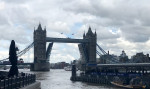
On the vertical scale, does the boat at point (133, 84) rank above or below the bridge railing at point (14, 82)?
below

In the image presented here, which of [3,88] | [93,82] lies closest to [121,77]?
[93,82]

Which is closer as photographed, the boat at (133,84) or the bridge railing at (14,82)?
the bridge railing at (14,82)

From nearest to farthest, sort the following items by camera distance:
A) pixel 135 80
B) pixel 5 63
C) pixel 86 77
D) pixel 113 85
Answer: pixel 135 80 → pixel 113 85 → pixel 86 77 → pixel 5 63

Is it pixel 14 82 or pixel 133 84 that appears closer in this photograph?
pixel 14 82

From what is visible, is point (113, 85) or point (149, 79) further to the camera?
point (113, 85)

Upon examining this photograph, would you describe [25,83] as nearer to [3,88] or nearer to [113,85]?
[3,88]

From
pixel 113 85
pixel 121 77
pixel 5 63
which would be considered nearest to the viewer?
pixel 113 85

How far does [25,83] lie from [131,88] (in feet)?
82.6

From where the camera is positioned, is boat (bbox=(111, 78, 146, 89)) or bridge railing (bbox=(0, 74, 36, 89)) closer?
bridge railing (bbox=(0, 74, 36, 89))

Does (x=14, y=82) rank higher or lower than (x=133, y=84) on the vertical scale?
higher

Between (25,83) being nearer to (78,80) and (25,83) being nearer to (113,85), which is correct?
(113,85)

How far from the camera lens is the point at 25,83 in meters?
37.2

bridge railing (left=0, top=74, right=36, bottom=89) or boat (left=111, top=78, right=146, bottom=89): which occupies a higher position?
bridge railing (left=0, top=74, right=36, bottom=89)

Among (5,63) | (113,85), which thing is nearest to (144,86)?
(113,85)
